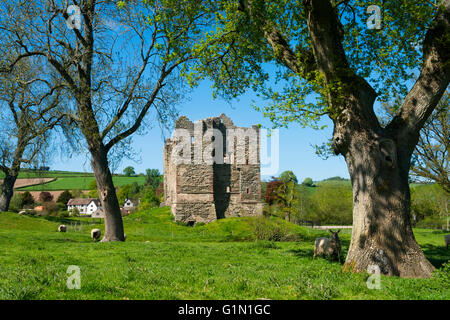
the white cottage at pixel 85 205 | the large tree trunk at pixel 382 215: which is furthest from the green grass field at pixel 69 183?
the large tree trunk at pixel 382 215

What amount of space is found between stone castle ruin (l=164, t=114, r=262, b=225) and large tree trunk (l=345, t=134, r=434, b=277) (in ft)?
A: 104

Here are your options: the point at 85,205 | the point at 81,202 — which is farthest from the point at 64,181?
the point at 85,205

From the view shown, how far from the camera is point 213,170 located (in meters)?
42.8

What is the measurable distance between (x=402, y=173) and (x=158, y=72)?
13.6 meters

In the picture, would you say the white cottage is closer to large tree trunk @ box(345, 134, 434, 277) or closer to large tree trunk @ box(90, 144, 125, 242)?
large tree trunk @ box(90, 144, 125, 242)

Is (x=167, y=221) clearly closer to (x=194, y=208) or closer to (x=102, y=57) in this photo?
(x=194, y=208)

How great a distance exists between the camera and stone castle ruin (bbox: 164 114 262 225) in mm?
41125

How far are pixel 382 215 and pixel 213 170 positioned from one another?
109ft

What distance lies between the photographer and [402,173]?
34.1ft

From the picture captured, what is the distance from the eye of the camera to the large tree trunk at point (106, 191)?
1852 cm

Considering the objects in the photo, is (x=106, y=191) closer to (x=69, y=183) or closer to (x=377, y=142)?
(x=377, y=142)

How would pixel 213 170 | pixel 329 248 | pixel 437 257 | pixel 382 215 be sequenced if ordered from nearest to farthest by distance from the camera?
1. pixel 382 215
2. pixel 329 248
3. pixel 437 257
4. pixel 213 170

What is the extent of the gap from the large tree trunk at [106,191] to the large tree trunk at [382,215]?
13054 millimetres

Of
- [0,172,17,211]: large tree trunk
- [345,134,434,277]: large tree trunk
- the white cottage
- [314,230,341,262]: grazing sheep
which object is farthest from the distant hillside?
[345,134,434,277]: large tree trunk
